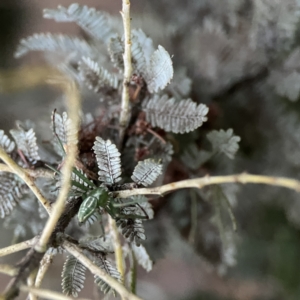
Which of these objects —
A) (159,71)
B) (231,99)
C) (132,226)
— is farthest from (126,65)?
(231,99)

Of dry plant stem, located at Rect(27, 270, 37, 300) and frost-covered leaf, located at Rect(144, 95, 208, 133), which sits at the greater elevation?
frost-covered leaf, located at Rect(144, 95, 208, 133)

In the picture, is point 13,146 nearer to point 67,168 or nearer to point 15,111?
point 67,168

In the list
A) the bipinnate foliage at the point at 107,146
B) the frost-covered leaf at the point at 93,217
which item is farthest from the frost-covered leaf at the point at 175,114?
the frost-covered leaf at the point at 93,217

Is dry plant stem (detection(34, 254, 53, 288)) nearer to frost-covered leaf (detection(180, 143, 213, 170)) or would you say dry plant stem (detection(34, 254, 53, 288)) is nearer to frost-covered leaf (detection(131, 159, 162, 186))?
frost-covered leaf (detection(131, 159, 162, 186))

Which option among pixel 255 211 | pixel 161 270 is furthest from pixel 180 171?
pixel 161 270

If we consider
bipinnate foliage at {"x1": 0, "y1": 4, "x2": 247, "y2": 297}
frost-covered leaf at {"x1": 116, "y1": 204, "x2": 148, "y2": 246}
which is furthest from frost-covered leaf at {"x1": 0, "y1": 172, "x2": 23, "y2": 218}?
frost-covered leaf at {"x1": 116, "y1": 204, "x2": 148, "y2": 246}

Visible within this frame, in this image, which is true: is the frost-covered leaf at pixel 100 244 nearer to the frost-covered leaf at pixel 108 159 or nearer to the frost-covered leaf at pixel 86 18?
the frost-covered leaf at pixel 108 159
